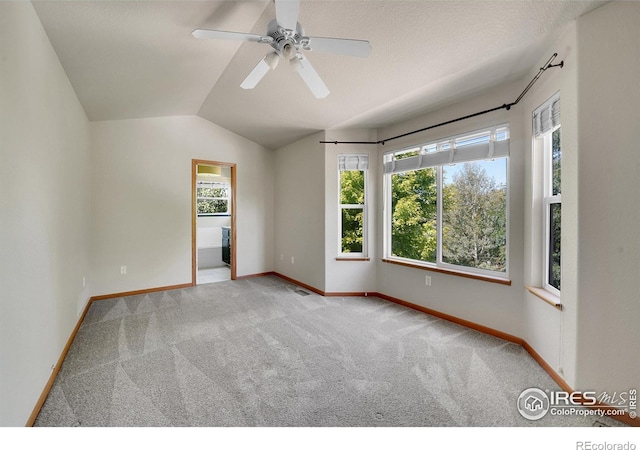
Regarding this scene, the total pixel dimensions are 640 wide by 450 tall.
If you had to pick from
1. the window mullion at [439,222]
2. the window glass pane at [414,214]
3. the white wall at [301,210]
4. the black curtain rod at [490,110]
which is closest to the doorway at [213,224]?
the white wall at [301,210]

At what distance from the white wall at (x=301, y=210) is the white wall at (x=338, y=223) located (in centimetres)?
10

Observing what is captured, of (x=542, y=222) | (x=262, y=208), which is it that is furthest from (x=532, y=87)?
(x=262, y=208)

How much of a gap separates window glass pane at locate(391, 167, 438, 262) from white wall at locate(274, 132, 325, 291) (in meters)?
1.05

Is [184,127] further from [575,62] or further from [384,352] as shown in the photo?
[575,62]

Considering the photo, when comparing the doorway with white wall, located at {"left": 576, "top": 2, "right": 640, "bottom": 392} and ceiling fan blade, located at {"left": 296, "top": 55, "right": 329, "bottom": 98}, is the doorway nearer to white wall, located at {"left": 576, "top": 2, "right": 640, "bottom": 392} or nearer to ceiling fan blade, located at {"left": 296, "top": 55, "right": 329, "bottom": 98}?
ceiling fan blade, located at {"left": 296, "top": 55, "right": 329, "bottom": 98}

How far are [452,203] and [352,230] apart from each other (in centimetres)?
141

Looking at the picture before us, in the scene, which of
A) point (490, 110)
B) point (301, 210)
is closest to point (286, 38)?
point (490, 110)

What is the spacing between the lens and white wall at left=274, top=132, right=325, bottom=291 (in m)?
4.03

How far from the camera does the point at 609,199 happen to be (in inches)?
64.2

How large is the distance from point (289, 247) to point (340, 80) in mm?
2943

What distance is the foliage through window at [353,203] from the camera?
3.84 meters

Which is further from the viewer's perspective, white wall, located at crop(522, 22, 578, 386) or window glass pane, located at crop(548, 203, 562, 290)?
window glass pane, located at crop(548, 203, 562, 290)

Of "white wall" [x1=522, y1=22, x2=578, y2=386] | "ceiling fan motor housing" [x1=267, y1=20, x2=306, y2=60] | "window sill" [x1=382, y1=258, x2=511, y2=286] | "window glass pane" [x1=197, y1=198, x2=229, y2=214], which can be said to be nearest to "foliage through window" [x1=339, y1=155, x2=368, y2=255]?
"window sill" [x1=382, y1=258, x2=511, y2=286]

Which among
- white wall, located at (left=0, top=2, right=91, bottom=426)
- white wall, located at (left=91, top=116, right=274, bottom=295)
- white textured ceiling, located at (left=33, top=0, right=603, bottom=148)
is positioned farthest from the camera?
white wall, located at (left=91, top=116, right=274, bottom=295)
